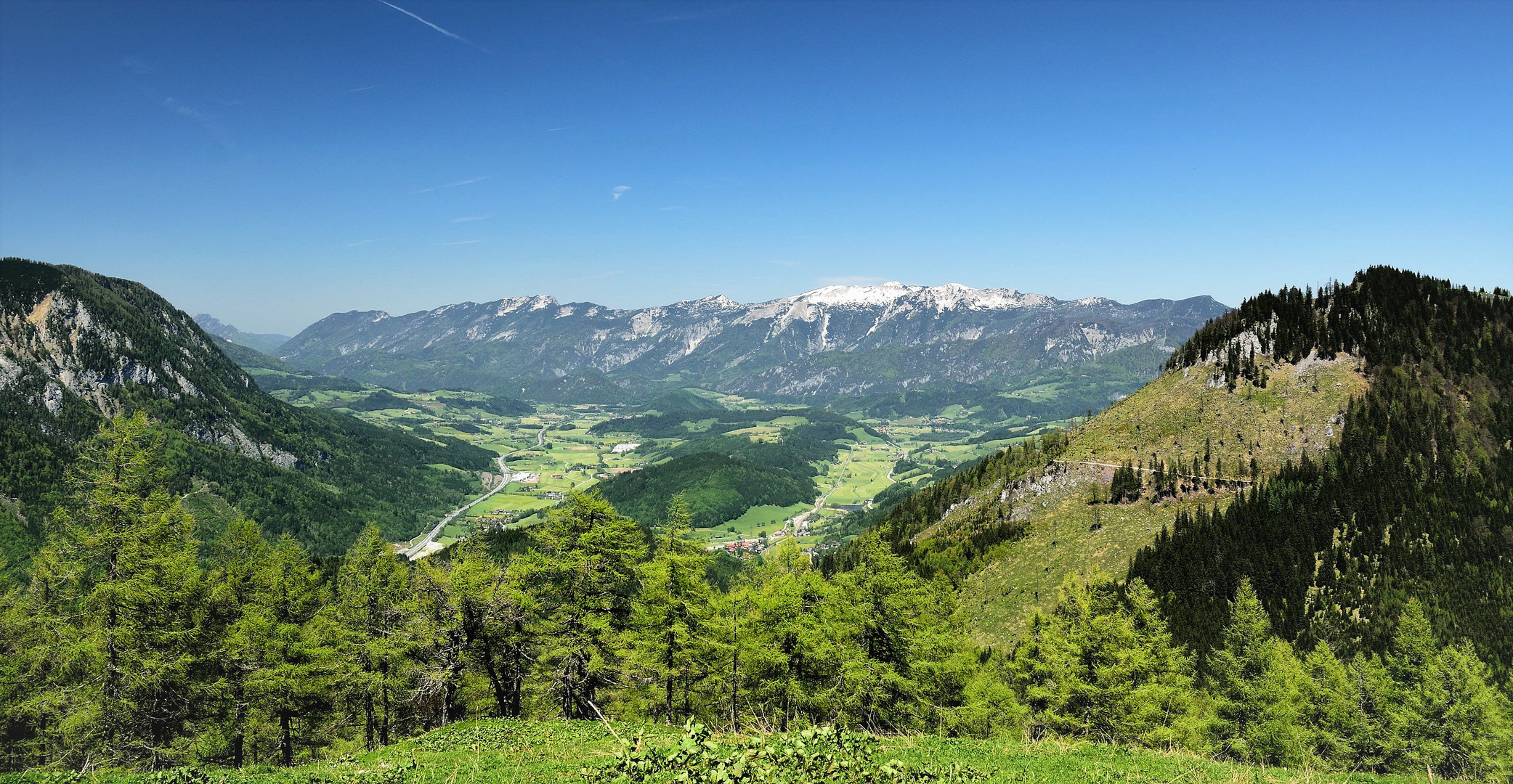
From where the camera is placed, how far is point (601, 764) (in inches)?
645

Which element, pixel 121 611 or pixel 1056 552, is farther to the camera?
pixel 1056 552

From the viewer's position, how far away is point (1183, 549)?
299 feet

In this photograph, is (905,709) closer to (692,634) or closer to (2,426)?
(692,634)

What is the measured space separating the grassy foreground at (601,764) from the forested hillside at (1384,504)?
66.8m

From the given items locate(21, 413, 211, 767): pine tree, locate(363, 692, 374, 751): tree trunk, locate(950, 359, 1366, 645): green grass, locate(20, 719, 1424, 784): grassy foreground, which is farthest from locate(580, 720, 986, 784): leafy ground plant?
locate(950, 359, 1366, 645): green grass

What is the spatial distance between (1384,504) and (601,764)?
121 m

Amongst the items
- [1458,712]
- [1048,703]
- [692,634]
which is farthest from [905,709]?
[1458,712]

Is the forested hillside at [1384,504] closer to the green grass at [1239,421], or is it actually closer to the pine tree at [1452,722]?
the green grass at [1239,421]

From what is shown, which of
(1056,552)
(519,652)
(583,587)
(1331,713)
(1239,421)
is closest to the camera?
(583,587)

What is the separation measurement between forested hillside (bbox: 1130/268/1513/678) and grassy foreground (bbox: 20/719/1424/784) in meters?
66.8

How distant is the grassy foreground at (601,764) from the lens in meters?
20.0

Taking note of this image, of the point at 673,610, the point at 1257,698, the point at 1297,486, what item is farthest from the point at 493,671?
the point at 1297,486

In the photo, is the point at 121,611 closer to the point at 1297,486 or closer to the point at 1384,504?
the point at 1297,486

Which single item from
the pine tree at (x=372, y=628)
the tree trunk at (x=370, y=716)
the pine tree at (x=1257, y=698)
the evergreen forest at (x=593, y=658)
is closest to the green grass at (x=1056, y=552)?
the evergreen forest at (x=593, y=658)
